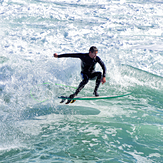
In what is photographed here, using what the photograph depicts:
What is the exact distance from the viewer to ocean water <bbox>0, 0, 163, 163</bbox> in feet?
14.1

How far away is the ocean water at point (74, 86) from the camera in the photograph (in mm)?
4309

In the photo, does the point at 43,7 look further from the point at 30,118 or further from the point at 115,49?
the point at 30,118

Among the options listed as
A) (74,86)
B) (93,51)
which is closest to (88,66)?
(93,51)

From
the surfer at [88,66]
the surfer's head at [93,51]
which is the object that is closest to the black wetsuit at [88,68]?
Result: the surfer at [88,66]

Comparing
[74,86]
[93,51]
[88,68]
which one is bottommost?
[74,86]

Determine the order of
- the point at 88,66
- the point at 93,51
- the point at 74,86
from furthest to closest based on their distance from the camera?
the point at 74,86 < the point at 88,66 < the point at 93,51

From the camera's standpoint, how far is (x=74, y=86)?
850 centimetres

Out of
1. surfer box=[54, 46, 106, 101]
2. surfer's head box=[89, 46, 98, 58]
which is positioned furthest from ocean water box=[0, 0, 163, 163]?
surfer's head box=[89, 46, 98, 58]

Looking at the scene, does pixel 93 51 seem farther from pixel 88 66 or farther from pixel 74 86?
pixel 74 86

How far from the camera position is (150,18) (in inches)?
725

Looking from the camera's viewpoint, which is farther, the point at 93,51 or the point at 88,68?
the point at 88,68

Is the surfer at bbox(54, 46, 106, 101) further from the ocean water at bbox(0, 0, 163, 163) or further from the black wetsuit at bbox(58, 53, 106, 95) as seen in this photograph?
the ocean water at bbox(0, 0, 163, 163)

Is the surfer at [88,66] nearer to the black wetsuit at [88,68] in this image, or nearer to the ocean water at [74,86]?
the black wetsuit at [88,68]

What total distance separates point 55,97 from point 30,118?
1.80 m
